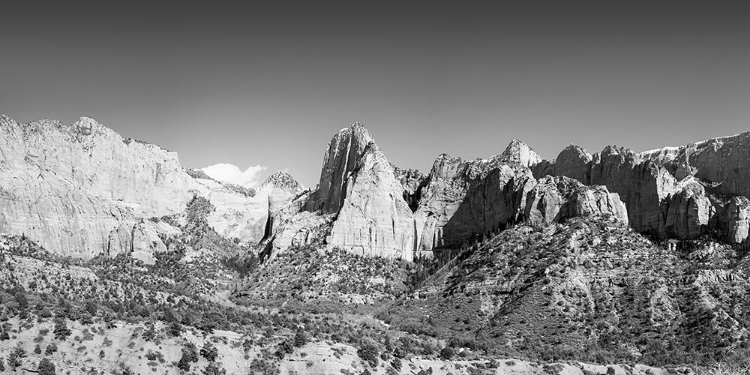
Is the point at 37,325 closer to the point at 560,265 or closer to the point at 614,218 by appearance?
the point at 560,265

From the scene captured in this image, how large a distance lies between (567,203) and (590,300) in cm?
3240

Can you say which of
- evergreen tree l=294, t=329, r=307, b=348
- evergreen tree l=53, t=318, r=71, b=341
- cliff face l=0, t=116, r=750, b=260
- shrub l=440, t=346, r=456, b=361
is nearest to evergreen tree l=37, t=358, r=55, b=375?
evergreen tree l=53, t=318, r=71, b=341

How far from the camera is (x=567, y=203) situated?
15850 centimetres

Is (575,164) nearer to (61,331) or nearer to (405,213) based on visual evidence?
(405,213)

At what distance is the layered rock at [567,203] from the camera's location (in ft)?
511

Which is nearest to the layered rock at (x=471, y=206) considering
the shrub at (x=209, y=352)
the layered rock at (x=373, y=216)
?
the layered rock at (x=373, y=216)

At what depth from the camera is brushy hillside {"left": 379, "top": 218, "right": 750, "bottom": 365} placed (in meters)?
116

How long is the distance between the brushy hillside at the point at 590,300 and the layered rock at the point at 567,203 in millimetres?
3358

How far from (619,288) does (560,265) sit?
10.7 meters

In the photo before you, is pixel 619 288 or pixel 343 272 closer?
pixel 619 288

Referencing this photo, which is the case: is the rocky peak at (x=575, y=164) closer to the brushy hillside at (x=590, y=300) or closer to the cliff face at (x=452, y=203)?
the cliff face at (x=452, y=203)

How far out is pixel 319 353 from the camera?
312ft

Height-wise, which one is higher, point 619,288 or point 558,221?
point 558,221

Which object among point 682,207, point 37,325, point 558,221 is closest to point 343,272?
point 558,221
